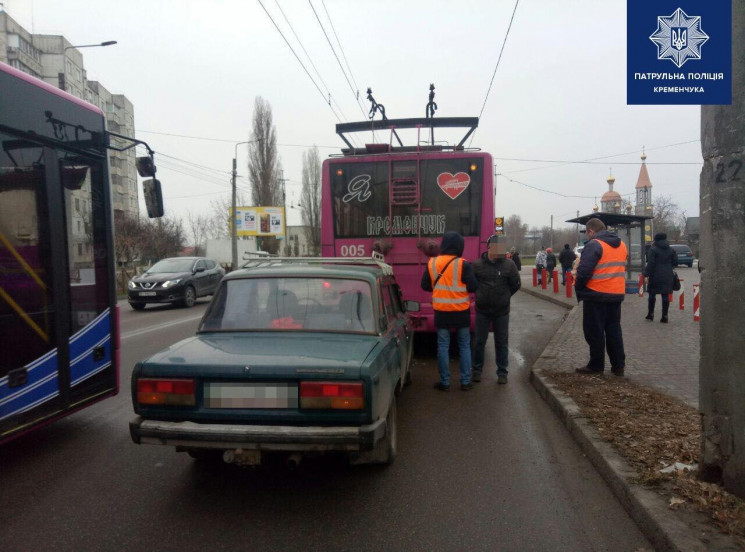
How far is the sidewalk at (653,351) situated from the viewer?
6.24 meters

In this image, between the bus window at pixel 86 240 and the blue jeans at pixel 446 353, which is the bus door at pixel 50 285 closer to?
the bus window at pixel 86 240

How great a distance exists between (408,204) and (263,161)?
41.7m

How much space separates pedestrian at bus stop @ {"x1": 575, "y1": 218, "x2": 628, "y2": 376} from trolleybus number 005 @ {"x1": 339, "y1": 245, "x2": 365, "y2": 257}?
3.37 m

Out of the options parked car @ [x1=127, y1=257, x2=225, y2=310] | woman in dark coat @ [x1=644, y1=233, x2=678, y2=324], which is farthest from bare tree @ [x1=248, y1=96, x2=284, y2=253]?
woman in dark coat @ [x1=644, y1=233, x2=678, y2=324]

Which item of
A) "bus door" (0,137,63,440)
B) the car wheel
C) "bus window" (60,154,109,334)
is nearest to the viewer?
"bus door" (0,137,63,440)

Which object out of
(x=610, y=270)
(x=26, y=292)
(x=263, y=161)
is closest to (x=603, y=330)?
(x=610, y=270)

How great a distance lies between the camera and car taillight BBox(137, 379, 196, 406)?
11.2ft

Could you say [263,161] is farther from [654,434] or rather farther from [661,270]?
[654,434]

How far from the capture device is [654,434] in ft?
14.2

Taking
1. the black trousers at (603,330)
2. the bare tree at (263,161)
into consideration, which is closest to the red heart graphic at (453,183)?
the black trousers at (603,330)

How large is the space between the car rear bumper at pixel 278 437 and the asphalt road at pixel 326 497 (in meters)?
0.46

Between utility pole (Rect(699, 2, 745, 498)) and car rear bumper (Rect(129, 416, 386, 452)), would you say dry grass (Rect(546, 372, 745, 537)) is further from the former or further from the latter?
car rear bumper (Rect(129, 416, 386, 452))

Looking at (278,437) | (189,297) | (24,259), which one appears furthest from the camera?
(189,297)

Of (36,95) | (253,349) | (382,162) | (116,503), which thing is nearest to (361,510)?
(253,349)
